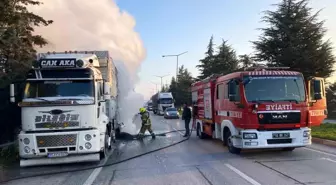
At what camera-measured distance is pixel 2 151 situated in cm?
1207

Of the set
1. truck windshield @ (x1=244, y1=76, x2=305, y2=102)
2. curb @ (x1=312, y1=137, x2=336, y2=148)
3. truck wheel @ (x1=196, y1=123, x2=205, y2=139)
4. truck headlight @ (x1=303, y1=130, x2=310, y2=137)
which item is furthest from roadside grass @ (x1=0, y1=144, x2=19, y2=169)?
curb @ (x1=312, y1=137, x2=336, y2=148)

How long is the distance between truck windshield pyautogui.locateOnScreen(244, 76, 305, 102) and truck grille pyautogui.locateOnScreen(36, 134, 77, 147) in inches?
205

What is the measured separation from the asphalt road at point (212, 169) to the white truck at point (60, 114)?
1.80 feet

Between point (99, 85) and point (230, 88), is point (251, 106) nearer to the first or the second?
point (230, 88)

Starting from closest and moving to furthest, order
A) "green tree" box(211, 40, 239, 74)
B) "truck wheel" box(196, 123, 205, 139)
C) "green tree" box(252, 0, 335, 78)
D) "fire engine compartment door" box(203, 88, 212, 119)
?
"fire engine compartment door" box(203, 88, 212, 119), "truck wheel" box(196, 123, 205, 139), "green tree" box(252, 0, 335, 78), "green tree" box(211, 40, 239, 74)

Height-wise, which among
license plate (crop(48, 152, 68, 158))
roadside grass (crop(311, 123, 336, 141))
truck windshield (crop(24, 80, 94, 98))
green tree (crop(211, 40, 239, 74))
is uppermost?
green tree (crop(211, 40, 239, 74))

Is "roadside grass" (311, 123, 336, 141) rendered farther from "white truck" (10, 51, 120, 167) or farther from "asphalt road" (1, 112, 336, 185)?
"white truck" (10, 51, 120, 167)

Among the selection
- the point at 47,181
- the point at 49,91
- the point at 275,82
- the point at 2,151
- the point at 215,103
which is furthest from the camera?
the point at 215,103

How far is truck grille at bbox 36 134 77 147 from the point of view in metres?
9.85

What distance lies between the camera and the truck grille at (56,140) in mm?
9852

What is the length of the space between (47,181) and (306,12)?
71.5ft

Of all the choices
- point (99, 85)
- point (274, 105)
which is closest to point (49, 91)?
point (99, 85)

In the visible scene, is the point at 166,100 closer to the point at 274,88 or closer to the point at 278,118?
the point at 274,88

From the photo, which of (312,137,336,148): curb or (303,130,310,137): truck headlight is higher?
(303,130,310,137): truck headlight
